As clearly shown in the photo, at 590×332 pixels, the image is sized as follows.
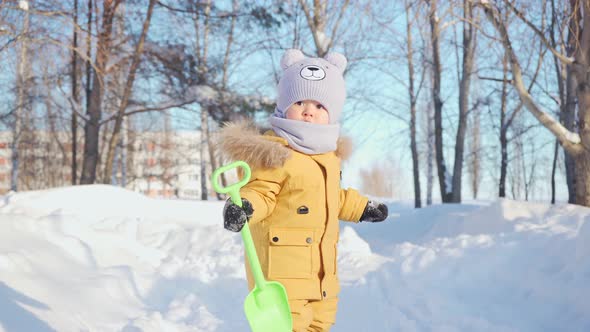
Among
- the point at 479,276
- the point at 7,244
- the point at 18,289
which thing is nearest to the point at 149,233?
the point at 7,244

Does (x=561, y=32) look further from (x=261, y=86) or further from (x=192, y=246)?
(x=261, y=86)

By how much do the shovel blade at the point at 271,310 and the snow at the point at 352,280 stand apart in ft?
4.72

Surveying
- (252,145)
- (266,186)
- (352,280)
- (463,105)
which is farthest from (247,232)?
(463,105)

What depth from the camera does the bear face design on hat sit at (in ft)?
7.73

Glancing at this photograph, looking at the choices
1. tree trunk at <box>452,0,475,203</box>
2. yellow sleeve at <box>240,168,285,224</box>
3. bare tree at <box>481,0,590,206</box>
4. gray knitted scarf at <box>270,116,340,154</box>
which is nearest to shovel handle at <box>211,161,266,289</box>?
yellow sleeve at <box>240,168,285,224</box>

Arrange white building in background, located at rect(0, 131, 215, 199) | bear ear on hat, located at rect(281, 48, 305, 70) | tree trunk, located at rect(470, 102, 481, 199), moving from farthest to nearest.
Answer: tree trunk, located at rect(470, 102, 481, 199) < white building in background, located at rect(0, 131, 215, 199) < bear ear on hat, located at rect(281, 48, 305, 70)

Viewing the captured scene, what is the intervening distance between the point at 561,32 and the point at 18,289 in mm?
6220

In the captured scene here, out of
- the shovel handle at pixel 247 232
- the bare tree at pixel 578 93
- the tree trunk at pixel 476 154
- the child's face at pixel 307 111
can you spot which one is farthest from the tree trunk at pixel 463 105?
the shovel handle at pixel 247 232

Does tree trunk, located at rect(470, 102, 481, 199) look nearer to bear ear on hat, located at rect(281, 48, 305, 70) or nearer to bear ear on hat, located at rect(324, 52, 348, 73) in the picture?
bear ear on hat, located at rect(324, 52, 348, 73)

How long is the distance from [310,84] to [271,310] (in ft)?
3.35

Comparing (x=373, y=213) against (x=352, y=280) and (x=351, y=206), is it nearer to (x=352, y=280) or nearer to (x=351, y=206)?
(x=351, y=206)

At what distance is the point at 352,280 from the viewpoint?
522 centimetres

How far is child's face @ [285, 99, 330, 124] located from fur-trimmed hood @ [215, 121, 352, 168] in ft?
0.46

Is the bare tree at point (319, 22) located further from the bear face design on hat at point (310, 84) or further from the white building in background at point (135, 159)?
the white building in background at point (135, 159)
